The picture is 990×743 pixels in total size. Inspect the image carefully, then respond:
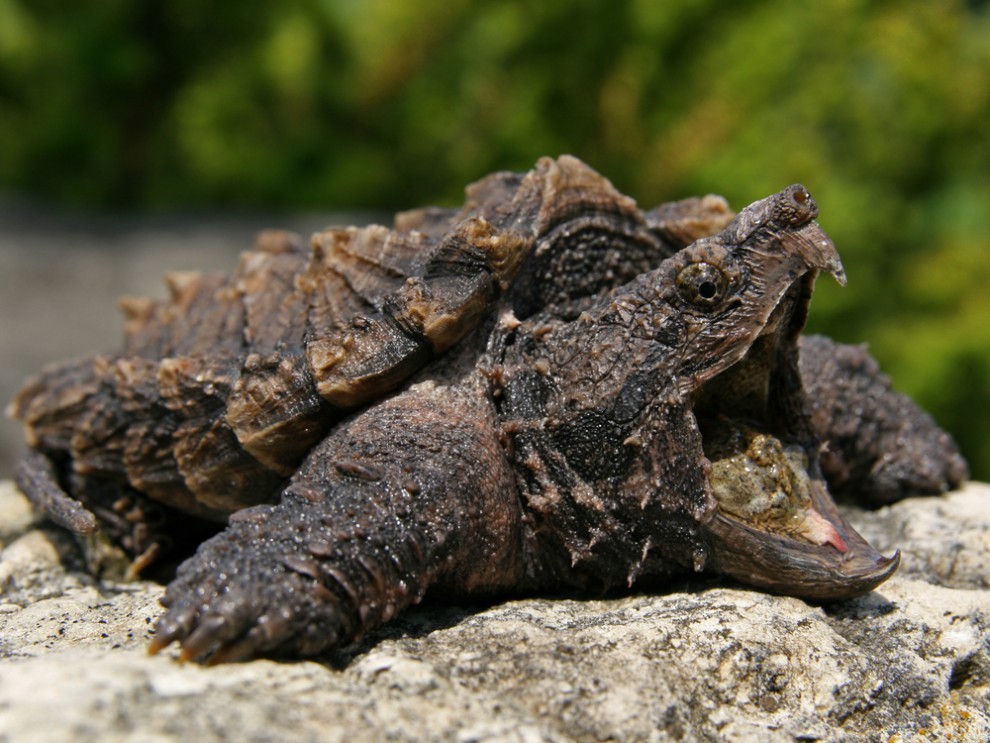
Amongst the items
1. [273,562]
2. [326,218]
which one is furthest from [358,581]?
[326,218]

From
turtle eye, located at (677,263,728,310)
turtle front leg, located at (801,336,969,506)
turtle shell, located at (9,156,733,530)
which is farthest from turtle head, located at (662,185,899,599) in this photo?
turtle front leg, located at (801,336,969,506)

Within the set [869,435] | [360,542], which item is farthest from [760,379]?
[360,542]

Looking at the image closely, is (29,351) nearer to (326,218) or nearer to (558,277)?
(326,218)

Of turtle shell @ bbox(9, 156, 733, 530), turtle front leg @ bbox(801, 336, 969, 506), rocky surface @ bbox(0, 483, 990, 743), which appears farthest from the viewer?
turtle front leg @ bbox(801, 336, 969, 506)

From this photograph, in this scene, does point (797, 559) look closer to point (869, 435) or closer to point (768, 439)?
point (768, 439)

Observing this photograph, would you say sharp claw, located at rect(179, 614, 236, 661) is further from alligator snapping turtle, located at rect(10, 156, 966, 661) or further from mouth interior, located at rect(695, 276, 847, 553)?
mouth interior, located at rect(695, 276, 847, 553)
